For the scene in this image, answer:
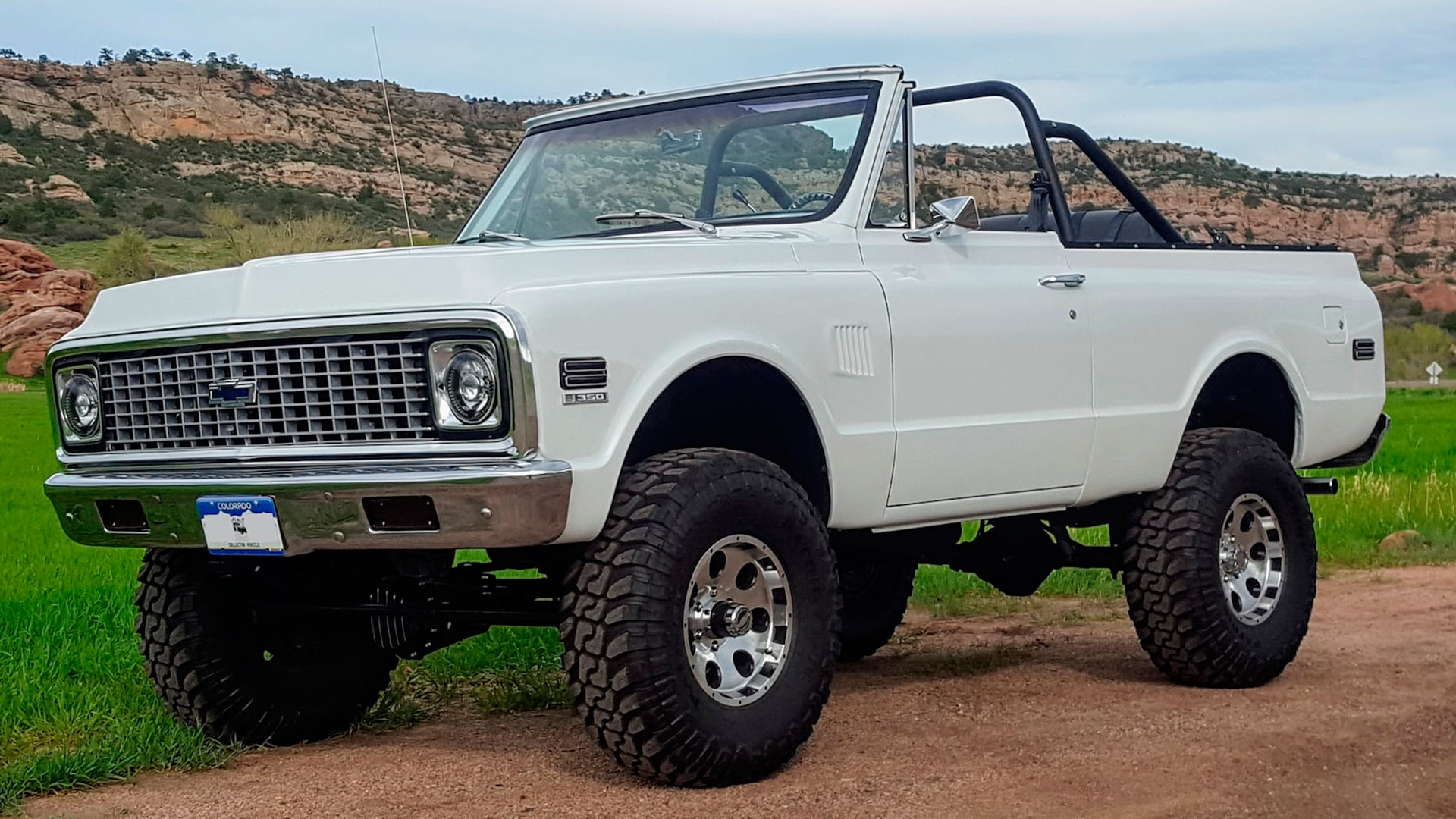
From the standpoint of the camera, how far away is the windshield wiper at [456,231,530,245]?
19.4 feet

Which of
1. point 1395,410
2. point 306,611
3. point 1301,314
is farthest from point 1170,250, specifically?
point 1395,410

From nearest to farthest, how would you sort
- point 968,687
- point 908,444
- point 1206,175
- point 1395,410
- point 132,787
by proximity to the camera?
point 132,787 → point 908,444 → point 968,687 → point 1395,410 → point 1206,175

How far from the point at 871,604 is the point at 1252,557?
1.59 m

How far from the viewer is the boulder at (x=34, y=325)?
44344 millimetres

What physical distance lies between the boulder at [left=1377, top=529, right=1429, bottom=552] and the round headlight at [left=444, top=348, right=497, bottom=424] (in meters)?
8.02

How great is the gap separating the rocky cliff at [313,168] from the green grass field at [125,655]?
34.2m

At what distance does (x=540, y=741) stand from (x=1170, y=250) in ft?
10.0

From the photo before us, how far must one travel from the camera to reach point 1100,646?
7.61 meters

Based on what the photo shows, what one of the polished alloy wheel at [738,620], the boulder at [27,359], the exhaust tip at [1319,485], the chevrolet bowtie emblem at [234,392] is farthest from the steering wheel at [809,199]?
the boulder at [27,359]

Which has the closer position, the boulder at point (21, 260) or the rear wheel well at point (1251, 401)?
the rear wheel well at point (1251, 401)

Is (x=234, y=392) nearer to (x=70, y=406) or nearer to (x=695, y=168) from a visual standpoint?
(x=70, y=406)

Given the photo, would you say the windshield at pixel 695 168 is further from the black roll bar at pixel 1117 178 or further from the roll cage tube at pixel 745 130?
the black roll bar at pixel 1117 178

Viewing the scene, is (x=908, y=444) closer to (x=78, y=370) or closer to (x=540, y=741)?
(x=540, y=741)

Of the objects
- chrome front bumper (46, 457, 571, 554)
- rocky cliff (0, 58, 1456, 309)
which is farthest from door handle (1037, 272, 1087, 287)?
rocky cliff (0, 58, 1456, 309)
